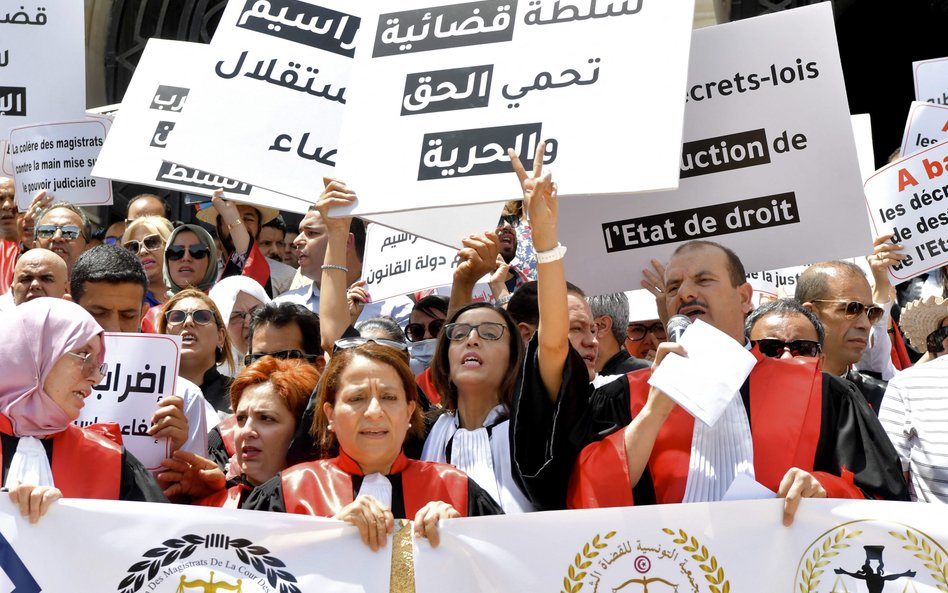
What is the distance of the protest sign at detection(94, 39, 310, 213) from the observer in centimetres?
720

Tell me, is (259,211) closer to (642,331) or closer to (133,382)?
(642,331)

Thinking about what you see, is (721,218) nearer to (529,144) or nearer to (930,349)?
(529,144)

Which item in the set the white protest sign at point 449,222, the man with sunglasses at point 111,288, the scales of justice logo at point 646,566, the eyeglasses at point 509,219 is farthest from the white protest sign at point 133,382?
the eyeglasses at point 509,219

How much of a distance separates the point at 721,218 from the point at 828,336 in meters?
1.15

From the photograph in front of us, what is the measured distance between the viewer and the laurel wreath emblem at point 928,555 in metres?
3.88

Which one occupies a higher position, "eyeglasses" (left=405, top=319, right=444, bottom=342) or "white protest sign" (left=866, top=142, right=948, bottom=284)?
"white protest sign" (left=866, top=142, right=948, bottom=284)

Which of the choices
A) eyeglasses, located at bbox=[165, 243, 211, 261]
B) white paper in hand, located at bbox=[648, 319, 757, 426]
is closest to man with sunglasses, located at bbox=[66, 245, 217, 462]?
eyeglasses, located at bbox=[165, 243, 211, 261]

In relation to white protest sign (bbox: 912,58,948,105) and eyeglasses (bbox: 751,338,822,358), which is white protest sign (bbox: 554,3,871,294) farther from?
white protest sign (bbox: 912,58,948,105)

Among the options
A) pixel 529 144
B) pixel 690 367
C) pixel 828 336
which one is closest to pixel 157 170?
pixel 529 144

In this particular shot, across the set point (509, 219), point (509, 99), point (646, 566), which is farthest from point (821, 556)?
point (509, 219)

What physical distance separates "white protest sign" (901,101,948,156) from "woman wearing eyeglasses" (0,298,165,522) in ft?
14.4

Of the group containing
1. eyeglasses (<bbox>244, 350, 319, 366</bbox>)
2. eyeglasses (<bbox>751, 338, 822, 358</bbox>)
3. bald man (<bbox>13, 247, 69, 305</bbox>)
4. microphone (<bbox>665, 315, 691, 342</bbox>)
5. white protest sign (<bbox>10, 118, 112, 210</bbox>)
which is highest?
white protest sign (<bbox>10, 118, 112, 210</bbox>)

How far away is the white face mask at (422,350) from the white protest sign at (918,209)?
2.19 metres

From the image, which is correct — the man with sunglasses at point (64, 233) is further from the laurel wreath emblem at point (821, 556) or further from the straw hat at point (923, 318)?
the laurel wreath emblem at point (821, 556)
